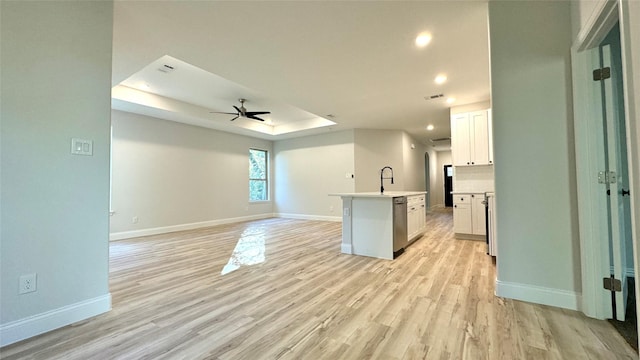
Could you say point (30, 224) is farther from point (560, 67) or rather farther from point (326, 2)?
→ point (560, 67)

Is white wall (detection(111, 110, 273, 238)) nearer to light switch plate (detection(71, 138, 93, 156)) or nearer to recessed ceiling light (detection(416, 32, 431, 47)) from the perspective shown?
light switch plate (detection(71, 138, 93, 156))

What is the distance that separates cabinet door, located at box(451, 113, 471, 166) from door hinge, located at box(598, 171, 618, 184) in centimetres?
319

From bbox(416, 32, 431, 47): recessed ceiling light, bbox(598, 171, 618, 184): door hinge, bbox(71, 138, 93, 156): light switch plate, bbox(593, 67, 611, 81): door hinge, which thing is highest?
bbox(416, 32, 431, 47): recessed ceiling light

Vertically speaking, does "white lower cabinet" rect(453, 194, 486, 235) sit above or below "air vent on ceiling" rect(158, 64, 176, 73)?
below

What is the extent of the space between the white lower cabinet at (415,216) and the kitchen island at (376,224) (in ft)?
0.28

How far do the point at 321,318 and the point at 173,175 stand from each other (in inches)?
221

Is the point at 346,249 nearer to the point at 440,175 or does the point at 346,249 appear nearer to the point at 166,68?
the point at 166,68

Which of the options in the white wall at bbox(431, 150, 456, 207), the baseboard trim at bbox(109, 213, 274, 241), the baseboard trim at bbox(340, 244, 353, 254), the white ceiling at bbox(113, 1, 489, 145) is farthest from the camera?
the white wall at bbox(431, 150, 456, 207)

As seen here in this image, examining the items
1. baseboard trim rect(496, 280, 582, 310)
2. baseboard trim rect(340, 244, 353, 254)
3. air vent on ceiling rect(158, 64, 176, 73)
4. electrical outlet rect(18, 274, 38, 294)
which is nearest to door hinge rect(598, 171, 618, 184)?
baseboard trim rect(496, 280, 582, 310)

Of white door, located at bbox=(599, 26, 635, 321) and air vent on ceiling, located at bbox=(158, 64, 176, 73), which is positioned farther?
air vent on ceiling, located at bbox=(158, 64, 176, 73)

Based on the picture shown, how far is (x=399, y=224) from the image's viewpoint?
Answer: 3.77 m

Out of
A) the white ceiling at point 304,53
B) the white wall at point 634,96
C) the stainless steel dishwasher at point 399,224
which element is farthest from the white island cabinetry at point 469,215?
the white wall at point 634,96

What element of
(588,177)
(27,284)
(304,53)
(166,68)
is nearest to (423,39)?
(304,53)

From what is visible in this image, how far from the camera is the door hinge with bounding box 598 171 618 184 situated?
74.2 inches
